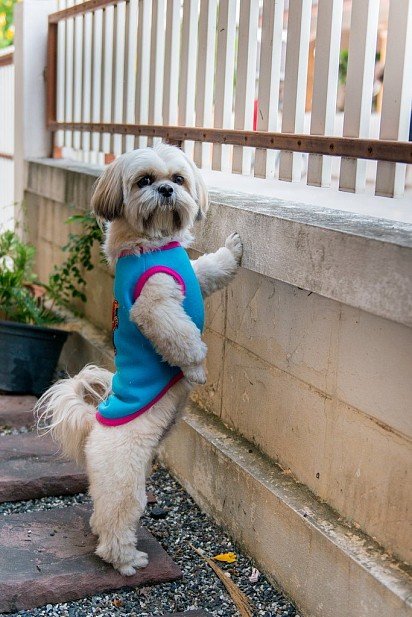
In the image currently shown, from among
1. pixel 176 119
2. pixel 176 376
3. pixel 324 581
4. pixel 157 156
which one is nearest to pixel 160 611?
pixel 324 581

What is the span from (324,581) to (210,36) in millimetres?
2638

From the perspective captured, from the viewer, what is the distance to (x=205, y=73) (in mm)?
4219

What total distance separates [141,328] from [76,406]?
53 cm

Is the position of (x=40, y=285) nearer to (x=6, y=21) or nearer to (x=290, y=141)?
(x=290, y=141)

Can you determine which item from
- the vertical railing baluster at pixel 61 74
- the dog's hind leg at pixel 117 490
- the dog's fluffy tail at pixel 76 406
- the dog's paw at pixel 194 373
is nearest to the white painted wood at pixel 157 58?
the dog's fluffy tail at pixel 76 406

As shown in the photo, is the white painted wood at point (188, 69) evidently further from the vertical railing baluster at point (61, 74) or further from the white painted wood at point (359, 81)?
the vertical railing baluster at point (61, 74)

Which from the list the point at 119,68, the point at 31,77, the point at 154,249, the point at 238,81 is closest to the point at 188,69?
the point at 238,81

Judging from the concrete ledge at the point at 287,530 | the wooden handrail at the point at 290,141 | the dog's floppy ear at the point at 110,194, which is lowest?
the concrete ledge at the point at 287,530

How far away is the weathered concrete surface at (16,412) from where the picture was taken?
483 cm

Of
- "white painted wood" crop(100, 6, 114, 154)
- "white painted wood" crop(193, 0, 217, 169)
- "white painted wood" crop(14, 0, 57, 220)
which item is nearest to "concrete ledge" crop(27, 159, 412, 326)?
"white painted wood" crop(193, 0, 217, 169)

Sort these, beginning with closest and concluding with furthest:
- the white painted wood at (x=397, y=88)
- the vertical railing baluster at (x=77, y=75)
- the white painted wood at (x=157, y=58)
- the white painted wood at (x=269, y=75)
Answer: the white painted wood at (x=397, y=88) < the white painted wood at (x=269, y=75) < the white painted wood at (x=157, y=58) < the vertical railing baluster at (x=77, y=75)

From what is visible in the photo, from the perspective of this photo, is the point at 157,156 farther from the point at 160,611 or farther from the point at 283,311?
the point at 160,611

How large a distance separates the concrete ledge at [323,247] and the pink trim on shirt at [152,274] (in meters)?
0.35

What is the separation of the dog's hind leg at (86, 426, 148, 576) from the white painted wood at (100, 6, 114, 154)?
2.85 metres
